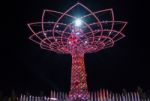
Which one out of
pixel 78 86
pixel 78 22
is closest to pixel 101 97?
pixel 78 86

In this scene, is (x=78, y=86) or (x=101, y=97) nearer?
(x=78, y=86)

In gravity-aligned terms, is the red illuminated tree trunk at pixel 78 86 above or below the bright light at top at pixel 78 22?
below

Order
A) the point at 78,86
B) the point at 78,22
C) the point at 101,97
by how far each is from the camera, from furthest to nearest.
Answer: the point at 101,97
the point at 78,86
the point at 78,22

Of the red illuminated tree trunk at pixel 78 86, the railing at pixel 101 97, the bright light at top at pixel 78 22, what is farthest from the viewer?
the railing at pixel 101 97

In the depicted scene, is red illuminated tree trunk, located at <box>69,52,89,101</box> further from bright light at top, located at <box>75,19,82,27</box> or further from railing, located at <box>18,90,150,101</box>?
railing, located at <box>18,90,150,101</box>

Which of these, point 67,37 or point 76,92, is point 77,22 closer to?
point 67,37

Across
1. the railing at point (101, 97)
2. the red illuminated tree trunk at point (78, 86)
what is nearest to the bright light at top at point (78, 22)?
the red illuminated tree trunk at point (78, 86)

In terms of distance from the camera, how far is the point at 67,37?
76.3 feet

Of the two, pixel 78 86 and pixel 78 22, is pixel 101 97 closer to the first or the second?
pixel 78 86

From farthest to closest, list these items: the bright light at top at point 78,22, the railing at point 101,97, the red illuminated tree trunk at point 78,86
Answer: the railing at point 101,97 < the red illuminated tree trunk at point 78,86 < the bright light at top at point 78,22

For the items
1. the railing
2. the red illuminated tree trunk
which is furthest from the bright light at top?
the railing

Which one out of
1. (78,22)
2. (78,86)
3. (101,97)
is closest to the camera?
(78,22)

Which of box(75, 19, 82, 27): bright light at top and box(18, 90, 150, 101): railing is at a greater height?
box(75, 19, 82, 27): bright light at top

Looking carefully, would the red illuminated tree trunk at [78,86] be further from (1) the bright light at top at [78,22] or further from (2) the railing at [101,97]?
(2) the railing at [101,97]
